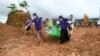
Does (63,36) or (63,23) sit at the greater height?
(63,23)

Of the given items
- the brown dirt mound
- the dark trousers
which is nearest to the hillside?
the brown dirt mound

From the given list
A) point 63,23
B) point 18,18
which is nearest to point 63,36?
point 63,23

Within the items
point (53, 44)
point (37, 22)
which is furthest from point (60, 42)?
point (37, 22)

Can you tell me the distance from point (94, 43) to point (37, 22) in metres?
3.80

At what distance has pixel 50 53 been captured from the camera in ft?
60.4

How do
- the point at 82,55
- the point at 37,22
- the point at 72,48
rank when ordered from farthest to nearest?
the point at 37,22 → the point at 72,48 → the point at 82,55

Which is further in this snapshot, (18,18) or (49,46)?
(18,18)

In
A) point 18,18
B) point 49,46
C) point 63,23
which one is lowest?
point 49,46

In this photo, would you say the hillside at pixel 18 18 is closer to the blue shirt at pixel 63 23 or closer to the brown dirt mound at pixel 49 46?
the brown dirt mound at pixel 49 46

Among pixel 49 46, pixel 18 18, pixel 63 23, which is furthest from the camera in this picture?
pixel 18 18

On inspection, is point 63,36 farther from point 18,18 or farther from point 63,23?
point 18,18

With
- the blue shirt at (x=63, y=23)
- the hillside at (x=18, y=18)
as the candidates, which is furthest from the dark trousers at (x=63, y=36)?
the hillside at (x=18, y=18)

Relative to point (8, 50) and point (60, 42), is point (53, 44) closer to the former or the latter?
point (60, 42)

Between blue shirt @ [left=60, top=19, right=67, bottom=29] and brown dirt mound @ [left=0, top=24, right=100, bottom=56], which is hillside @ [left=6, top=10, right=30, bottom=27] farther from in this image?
blue shirt @ [left=60, top=19, right=67, bottom=29]
